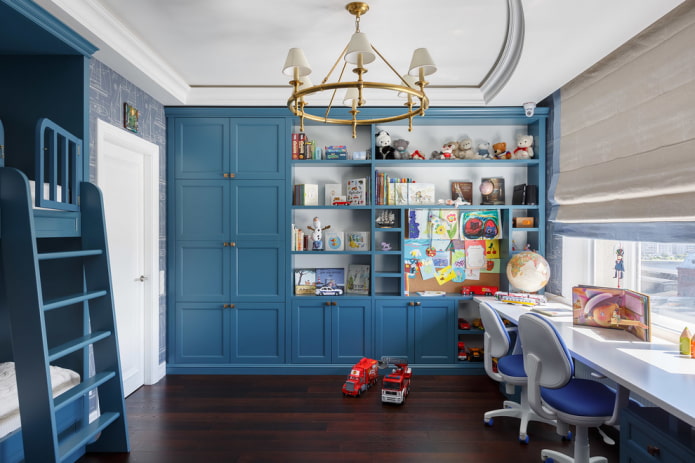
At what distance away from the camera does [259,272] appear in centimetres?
377

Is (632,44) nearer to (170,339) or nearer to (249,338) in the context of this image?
(249,338)

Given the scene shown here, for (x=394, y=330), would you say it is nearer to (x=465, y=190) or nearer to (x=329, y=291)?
(x=329, y=291)

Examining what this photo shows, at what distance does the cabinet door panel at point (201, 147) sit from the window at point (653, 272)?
3.11m

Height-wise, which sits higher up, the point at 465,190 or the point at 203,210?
the point at 465,190

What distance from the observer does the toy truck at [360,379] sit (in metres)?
3.24

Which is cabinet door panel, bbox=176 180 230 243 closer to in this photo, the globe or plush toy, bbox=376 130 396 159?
plush toy, bbox=376 130 396 159

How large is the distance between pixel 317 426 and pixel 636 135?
2.67 m

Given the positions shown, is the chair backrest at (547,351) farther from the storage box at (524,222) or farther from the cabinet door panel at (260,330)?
the cabinet door panel at (260,330)

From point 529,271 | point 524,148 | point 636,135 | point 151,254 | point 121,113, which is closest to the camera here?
point 636,135

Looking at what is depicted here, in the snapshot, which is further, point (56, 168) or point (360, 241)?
point (360, 241)

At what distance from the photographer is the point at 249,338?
3770mm

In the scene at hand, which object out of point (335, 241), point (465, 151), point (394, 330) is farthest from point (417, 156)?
point (394, 330)

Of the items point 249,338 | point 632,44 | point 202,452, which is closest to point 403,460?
point 202,452

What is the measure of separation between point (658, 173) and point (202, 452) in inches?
118
